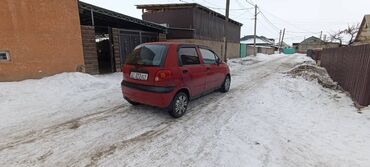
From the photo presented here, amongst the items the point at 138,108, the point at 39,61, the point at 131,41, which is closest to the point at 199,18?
the point at 131,41

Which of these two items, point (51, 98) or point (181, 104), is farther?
point (51, 98)

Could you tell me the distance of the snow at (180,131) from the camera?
3.10 metres

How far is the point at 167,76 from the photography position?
4.36 metres

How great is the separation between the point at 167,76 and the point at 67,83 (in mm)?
5033

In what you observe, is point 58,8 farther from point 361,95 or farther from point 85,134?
point 361,95

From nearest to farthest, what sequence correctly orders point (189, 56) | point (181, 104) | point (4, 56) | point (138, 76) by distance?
point (138, 76) → point (181, 104) → point (189, 56) → point (4, 56)

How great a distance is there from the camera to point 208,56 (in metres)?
6.23

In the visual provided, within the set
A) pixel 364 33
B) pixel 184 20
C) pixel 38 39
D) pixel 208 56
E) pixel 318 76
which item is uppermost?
pixel 184 20

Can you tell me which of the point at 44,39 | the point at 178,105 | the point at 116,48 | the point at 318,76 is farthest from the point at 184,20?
the point at 178,105

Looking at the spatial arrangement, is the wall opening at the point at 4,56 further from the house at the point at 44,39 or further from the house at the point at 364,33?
the house at the point at 364,33

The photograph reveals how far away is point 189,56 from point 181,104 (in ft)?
4.02

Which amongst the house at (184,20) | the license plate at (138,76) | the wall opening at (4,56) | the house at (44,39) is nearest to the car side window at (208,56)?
the license plate at (138,76)

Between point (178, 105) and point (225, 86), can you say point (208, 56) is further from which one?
point (178, 105)

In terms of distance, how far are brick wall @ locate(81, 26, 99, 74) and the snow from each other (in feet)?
11.3
